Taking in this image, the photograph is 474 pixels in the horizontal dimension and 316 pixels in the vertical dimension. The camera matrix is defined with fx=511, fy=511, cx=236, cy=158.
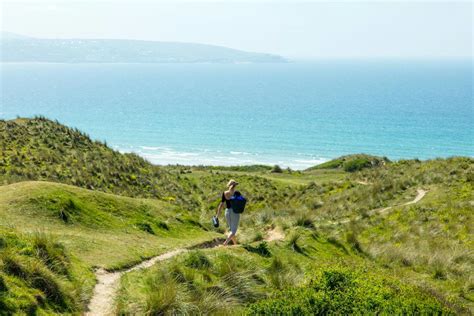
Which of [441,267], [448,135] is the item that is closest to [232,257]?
[441,267]

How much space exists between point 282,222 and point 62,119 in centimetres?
→ 15712

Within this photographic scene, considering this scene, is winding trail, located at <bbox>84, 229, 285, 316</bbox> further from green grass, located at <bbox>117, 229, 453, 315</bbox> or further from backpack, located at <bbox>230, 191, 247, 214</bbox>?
backpack, located at <bbox>230, 191, 247, 214</bbox>

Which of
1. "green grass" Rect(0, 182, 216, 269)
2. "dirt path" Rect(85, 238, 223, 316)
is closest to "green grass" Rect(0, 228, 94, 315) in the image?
"dirt path" Rect(85, 238, 223, 316)

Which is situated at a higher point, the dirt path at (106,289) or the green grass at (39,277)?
the green grass at (39,277)

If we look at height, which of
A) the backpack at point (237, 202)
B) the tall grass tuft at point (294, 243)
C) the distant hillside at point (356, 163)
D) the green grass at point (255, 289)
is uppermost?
the backpack at point (237, 202)

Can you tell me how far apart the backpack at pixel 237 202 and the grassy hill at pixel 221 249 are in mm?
1255

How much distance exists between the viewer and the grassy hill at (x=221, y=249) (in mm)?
10367

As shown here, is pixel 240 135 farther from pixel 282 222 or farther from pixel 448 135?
pixel 282 222

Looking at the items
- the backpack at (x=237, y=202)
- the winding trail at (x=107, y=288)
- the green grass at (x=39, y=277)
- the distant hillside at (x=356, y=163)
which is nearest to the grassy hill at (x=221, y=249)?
the green grass at (x=39, y=277)

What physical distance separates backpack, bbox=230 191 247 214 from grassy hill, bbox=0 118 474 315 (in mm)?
1255

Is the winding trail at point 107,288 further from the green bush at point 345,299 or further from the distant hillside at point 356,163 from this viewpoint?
the distant hillside at point 356,163

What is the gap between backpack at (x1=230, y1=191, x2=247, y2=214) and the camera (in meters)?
16.7

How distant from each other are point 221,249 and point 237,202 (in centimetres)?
197

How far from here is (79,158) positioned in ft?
115
